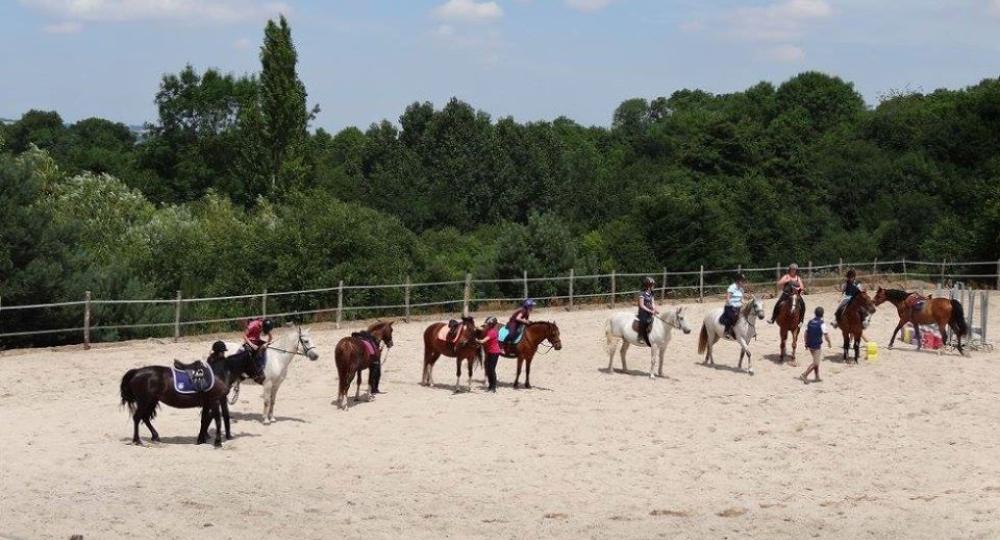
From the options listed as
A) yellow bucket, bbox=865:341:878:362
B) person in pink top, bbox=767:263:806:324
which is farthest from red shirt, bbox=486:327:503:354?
yellow bucket, bbox=865:341:878:362

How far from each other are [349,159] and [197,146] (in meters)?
17.4

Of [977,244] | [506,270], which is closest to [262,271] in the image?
[506,270]

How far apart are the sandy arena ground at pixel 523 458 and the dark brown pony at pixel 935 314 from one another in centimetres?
246

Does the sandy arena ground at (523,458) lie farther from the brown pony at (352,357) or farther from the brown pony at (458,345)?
the brown pony at (458,345)

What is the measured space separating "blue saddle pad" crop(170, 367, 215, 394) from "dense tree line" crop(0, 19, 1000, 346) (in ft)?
41.5

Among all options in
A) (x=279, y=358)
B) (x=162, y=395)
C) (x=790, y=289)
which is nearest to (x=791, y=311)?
(x=790, y=289)

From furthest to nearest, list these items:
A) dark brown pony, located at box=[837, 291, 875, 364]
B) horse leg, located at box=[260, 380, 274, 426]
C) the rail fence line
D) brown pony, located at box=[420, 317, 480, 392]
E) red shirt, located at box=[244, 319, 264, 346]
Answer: the rail fence line, dark brown pony, located at box=[837, 291, 875, 364], brown pony, located at box=[420, 317, 480, 392], horse leg, located at box=[260, 380, 274, 426], red shirt, located at box=[244, 319, 264, 346]

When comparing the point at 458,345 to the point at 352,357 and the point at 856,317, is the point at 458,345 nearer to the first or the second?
the point at 352,357

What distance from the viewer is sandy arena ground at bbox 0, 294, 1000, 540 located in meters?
12.6

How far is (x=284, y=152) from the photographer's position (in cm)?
5369

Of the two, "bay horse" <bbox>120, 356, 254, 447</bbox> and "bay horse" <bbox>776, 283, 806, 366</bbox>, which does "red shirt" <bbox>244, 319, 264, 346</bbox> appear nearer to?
"bay horse" <bbox>120, 356, 254, 447</bbox>

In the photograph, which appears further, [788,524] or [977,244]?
[977,244]

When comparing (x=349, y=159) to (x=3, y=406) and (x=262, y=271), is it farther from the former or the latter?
(x=3, y=406)

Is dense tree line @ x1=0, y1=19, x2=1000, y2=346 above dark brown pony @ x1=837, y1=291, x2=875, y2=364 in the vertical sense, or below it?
above
